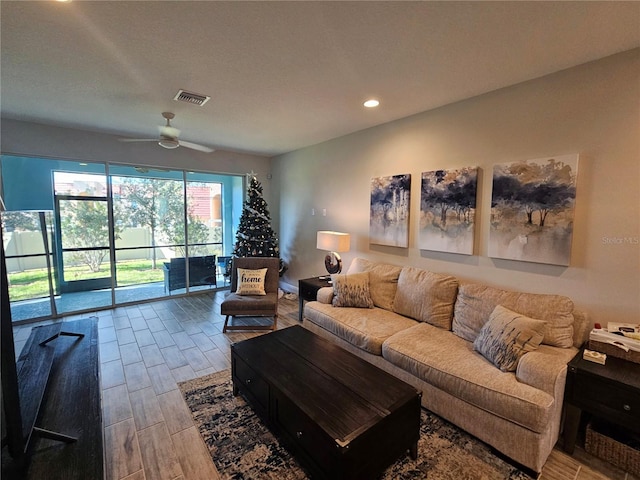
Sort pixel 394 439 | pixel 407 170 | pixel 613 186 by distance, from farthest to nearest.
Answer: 1. pixel 407 170
2. pixel 613 186
3. pixel 394 439

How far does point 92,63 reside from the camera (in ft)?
7.58

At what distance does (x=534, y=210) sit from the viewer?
8.18ft

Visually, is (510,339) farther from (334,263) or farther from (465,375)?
(334,263)

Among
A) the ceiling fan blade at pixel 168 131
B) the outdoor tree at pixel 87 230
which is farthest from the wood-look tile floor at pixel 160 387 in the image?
the ceiling fan blade at pixel 168 131

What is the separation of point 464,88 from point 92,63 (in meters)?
3.17

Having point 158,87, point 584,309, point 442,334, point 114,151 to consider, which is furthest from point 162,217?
point 584,309

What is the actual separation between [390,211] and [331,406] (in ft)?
8.13

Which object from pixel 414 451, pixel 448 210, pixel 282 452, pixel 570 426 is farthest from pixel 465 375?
pixel 448 210

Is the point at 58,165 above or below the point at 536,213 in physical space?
above

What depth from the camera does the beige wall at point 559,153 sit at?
6.91ft

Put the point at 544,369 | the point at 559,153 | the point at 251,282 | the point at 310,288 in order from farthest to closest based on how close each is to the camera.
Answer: the point at 251,282
the point at 310,288
the point at 559,153
the point at 544,369

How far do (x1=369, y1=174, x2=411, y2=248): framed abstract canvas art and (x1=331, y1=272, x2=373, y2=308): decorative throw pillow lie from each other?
23.6 inches

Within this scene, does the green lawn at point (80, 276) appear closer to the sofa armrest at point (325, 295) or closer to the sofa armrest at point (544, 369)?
the sofa armrest at point (325, 295)

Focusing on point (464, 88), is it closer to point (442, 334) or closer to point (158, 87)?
point (442, 334)
